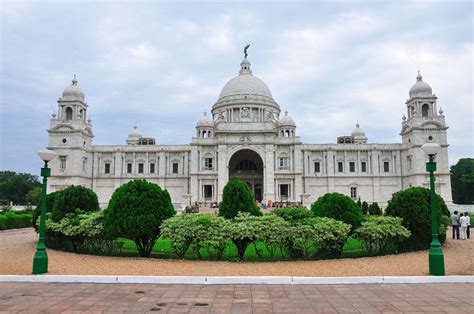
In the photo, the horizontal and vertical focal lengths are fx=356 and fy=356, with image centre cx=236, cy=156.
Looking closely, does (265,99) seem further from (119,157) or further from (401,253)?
(401,253)

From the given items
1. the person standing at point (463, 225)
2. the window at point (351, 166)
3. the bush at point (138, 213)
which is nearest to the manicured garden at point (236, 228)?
the bush at point (138, 213)

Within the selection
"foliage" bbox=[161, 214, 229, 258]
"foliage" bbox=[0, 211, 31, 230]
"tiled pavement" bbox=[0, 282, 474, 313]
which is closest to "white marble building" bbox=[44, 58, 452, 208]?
"foliage" bbox=[0, 211, 31, 230]

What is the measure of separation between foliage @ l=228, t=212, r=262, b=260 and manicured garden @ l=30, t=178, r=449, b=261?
3 centimetres

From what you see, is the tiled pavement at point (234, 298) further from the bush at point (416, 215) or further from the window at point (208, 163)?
the window at point (208, 163)

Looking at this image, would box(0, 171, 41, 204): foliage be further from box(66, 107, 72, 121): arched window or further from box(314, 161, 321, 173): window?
box(314, 161, 321, 173): window

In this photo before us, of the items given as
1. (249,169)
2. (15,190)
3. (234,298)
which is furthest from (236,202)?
(15,190)

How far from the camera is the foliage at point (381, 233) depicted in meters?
13.2

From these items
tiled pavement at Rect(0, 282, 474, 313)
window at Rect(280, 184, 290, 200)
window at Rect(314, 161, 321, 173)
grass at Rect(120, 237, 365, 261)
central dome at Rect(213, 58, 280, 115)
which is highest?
central dome at Rect(213, 58, 280, 115)

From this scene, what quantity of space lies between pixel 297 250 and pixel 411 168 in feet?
138

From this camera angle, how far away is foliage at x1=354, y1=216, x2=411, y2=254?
1321 centimetres

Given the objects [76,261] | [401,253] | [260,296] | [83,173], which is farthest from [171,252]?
[83,173]

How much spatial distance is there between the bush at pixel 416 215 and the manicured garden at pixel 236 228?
0.04m

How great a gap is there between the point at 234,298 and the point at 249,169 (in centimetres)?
4765

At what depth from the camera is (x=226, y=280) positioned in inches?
355
